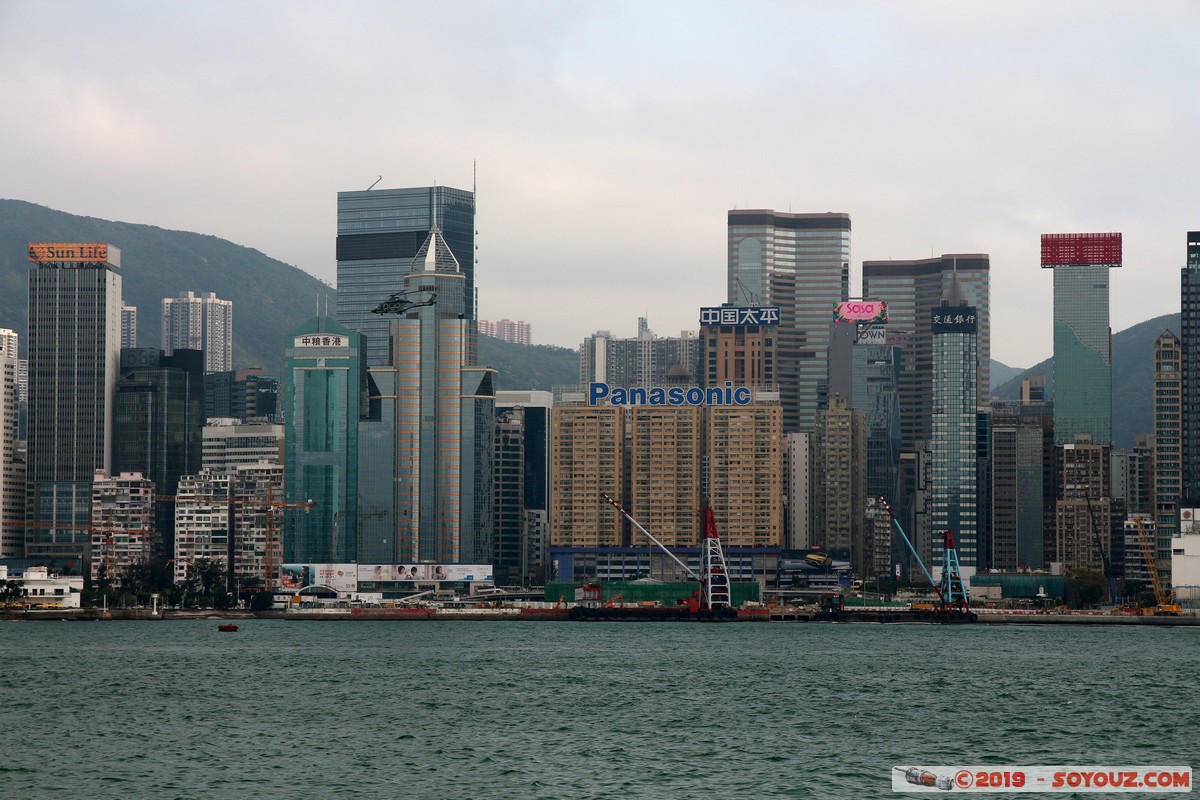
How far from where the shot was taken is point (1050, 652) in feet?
567

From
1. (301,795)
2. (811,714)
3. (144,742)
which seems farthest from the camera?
(811,714)

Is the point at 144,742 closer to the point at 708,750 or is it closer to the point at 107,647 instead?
the point at 708,750

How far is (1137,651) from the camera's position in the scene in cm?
17762

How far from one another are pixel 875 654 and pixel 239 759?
92718mm

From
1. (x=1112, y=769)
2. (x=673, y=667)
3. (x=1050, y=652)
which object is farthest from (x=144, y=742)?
(x=1050, y=652)

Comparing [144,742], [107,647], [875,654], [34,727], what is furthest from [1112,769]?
[107,647]

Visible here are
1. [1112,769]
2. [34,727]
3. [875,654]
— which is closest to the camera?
[1112,769]

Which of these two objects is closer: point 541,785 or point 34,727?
point 541,785

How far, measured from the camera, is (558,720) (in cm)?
10069

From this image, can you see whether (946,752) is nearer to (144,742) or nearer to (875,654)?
(144,742)

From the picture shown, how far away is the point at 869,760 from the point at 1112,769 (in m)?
11.0

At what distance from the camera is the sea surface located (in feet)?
256

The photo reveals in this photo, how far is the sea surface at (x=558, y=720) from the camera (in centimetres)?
7800

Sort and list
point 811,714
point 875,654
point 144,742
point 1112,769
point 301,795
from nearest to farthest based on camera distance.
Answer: point 301,795 < point 1112,769 < point 144,742 < point 811,714 < point 875,654
